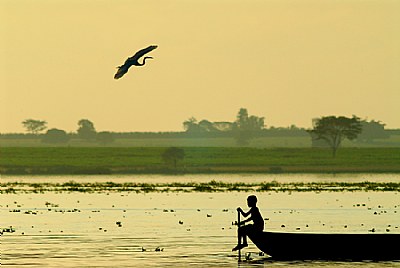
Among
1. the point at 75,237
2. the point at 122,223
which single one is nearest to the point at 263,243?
the point at 75,237

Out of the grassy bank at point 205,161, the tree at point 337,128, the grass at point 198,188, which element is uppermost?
the tree at point 337,128

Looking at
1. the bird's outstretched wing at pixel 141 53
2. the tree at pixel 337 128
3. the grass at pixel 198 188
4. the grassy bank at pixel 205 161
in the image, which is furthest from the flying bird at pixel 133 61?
the tree at pixel 337 128

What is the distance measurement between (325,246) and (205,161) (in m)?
133

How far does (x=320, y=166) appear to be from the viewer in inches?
6378

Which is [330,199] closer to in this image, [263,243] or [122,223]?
[122,223]

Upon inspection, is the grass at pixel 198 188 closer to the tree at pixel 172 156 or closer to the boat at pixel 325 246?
the boat at pixel 325 246

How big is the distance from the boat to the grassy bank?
109m

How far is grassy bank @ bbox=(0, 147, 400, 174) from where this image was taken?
155m

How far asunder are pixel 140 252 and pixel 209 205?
83.5ft

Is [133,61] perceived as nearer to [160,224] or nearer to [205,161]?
[160,224]

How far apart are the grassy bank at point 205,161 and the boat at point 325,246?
10921 cm

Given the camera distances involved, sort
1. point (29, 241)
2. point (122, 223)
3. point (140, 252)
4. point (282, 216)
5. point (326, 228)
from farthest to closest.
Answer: point (282, 216)
point (122, 223)
point (326, 228)
point (29, 241)
point (140, 252)

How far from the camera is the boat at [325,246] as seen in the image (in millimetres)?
38406

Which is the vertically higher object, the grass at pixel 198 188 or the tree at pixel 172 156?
the tree at pixel 172 156
